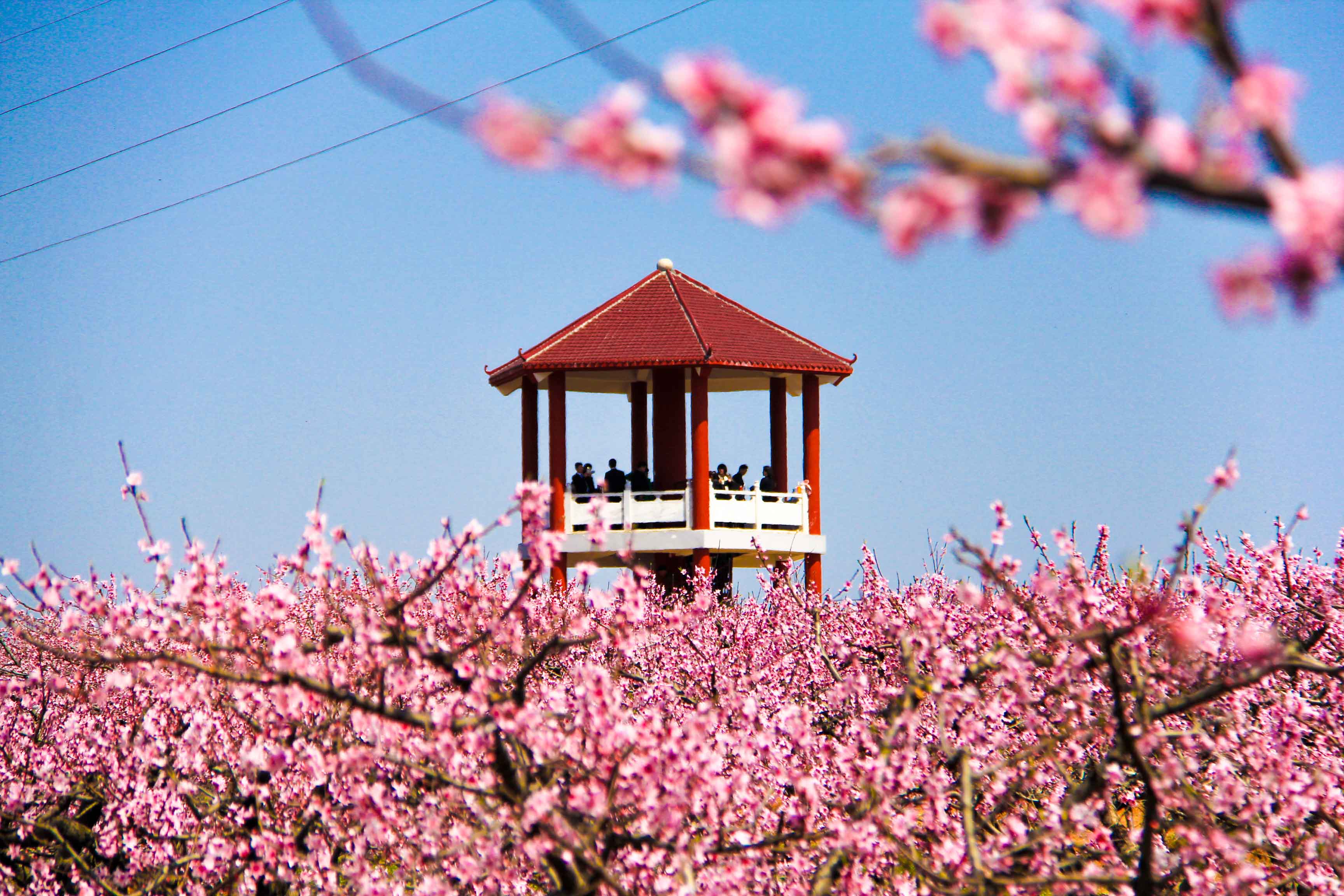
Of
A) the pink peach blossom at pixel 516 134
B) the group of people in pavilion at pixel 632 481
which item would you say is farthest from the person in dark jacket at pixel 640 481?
the pink peach blossom at pixel 516 134

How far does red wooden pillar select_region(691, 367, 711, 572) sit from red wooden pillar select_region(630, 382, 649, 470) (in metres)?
2.30

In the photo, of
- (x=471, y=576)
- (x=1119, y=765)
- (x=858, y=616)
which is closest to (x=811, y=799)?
(x=471, y=576)

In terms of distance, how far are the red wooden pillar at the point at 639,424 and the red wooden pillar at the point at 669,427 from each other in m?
0.96

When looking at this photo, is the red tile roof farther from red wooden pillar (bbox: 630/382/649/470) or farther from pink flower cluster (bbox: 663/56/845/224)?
pink flower cluster (bbox: 663/56/845/224)

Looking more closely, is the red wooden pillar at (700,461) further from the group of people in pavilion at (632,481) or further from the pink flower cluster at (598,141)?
the pink flower cluster at (598,141)

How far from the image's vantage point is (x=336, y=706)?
5672mm

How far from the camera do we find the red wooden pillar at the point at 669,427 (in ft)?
71.3

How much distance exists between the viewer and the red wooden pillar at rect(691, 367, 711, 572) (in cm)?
2008

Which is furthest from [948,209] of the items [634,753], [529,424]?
[529,424]

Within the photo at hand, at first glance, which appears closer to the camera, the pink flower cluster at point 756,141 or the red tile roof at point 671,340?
the pink flower cluster at point 756,141

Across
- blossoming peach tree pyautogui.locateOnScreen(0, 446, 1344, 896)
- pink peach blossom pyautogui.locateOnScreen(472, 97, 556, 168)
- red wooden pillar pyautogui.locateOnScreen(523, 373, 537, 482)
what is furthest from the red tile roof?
pink peach blossom pyautogui.locateOnScreen(472, 97, 556, 168)

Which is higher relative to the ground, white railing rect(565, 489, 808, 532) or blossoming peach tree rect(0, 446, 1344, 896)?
white railing rect(565, 489, 808, 532)

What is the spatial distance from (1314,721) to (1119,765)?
4.49ft

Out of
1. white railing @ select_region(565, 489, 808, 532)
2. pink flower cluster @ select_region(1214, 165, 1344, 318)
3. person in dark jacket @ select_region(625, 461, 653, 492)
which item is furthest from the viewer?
person in dark jacket @ select_region(625, 461, 653, 492)
